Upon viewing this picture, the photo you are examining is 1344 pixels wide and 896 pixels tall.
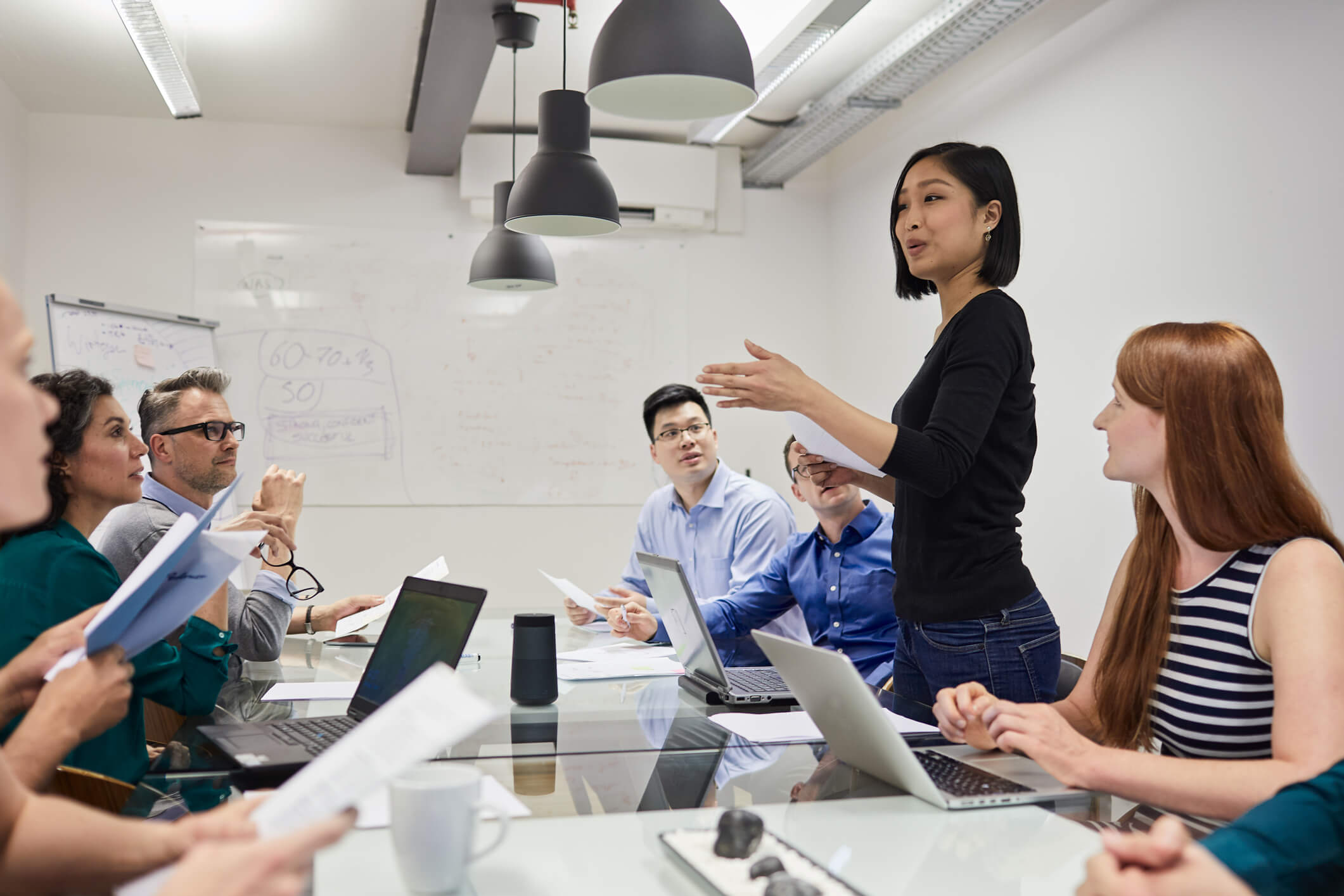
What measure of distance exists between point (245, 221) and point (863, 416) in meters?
4.09

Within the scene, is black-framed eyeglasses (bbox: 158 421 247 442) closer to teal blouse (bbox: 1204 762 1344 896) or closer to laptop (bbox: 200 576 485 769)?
laptop (bbox: 200 576 485 769)

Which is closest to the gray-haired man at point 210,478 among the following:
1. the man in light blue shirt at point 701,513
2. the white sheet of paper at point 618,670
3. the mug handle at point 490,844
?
the white sheet of paper at point 618,670

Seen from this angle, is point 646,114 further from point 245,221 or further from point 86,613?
point 245,221

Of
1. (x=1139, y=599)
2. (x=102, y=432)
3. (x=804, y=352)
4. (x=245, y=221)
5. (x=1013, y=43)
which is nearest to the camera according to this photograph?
(x=1139, y=599)

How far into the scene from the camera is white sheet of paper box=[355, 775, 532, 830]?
3.49ft

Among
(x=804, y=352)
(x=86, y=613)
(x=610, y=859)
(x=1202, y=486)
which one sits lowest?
(x=610, y=859)

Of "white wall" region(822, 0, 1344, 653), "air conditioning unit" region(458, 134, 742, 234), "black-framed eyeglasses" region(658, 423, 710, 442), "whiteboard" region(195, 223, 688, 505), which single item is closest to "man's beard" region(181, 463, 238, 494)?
"black-framed eyeglasses" region(658, 423, 710, 442)

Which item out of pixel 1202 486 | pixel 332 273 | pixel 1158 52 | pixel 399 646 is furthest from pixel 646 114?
pixel 332 273

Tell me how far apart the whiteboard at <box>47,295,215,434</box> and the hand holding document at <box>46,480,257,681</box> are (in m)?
2.99

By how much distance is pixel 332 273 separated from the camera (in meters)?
4.86

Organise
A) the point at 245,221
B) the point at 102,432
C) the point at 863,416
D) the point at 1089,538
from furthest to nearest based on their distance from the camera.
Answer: the point at 245,221 < the point at 1089,538 < the point at 102,432 < the point at 863,416

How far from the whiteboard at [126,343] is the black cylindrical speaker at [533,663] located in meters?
2.71

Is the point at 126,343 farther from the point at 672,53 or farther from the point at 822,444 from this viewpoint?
the point at 822,444

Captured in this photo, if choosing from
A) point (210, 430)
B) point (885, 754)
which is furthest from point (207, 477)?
point (885, 754)
